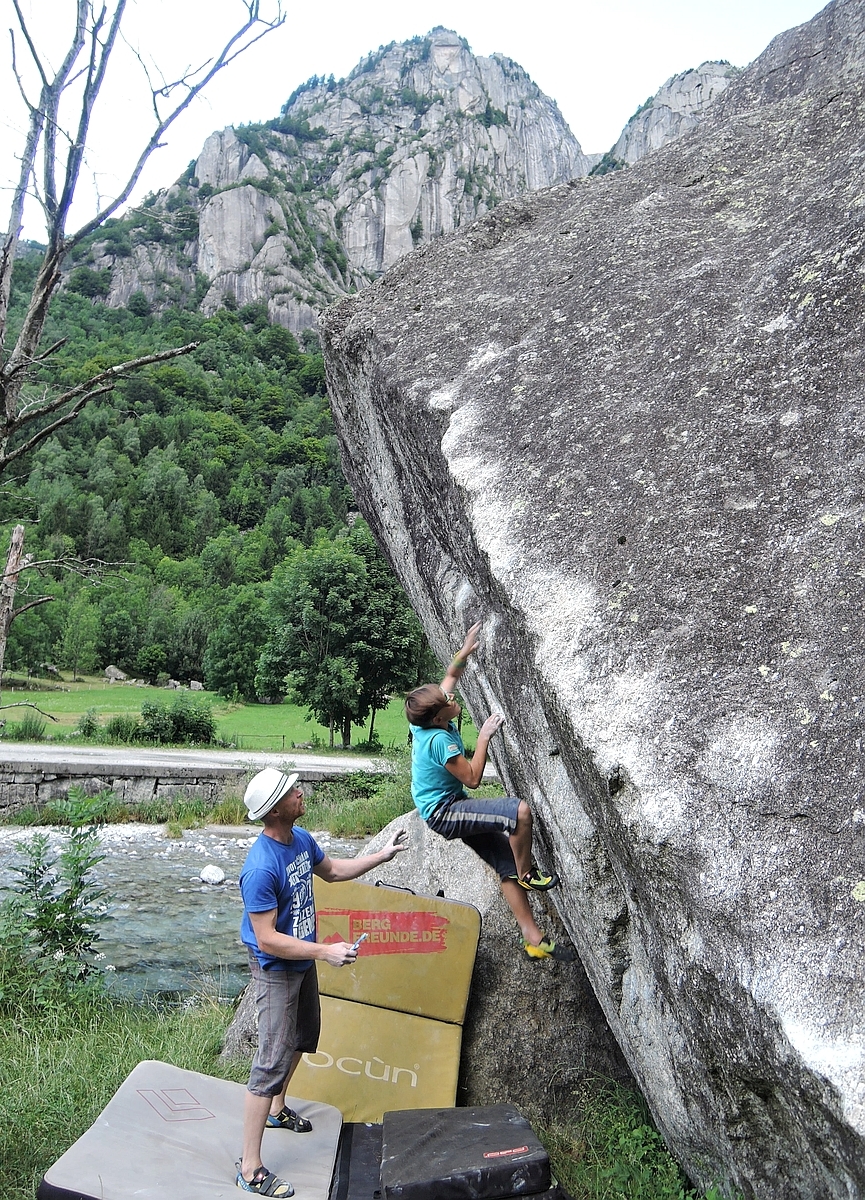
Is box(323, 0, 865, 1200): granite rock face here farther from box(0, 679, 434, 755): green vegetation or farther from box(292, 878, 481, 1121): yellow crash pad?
box(0, 679, 434, 755): green vegetation

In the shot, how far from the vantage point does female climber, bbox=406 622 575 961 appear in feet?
12.9

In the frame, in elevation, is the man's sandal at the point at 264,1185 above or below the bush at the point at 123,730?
above

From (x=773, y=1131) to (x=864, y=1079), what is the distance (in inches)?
24.2

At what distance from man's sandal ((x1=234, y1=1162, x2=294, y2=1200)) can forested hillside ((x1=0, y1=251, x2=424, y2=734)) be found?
5.25 m

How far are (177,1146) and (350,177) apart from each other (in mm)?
142276

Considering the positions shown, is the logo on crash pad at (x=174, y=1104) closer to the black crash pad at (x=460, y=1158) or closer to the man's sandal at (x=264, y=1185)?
the man's sandal at (x=264, y=1185)

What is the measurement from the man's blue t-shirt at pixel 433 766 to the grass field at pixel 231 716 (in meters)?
15.6

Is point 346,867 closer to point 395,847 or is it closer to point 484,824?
point 395,847

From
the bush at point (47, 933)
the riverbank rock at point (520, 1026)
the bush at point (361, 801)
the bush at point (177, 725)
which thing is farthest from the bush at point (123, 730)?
the riverbank rock at point (520, 1026)

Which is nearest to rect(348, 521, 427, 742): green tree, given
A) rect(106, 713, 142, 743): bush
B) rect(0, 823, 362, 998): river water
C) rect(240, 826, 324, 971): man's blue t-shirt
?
rect(106, 713, 142, 743): bush

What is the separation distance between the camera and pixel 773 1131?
2264mm

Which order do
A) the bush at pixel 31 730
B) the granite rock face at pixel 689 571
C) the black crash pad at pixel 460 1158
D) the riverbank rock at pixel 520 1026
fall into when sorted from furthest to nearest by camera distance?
the bush at pixel 31 730 → the riverbank rock at pixel 520 1026 → the black crash pad at pixel 460 1158 → the granite rock face at pixel 689 571

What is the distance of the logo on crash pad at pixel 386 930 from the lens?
4477 millimetres

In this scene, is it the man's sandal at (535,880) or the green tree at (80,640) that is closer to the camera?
the man's sandal at (535,880)
